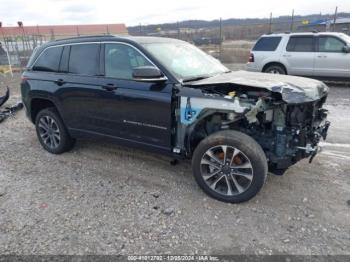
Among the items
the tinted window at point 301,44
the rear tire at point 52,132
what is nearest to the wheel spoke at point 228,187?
the rear tire at point 52,132

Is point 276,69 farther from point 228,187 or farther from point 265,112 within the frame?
point 228,187

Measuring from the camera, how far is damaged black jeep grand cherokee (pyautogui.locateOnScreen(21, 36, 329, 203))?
343cm

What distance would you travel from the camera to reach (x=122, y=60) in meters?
4.18

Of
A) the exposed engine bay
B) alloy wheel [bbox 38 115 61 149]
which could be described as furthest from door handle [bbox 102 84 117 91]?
alloy wheel [bbox 38 115 61 149]

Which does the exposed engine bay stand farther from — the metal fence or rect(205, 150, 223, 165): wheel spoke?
the metal fence

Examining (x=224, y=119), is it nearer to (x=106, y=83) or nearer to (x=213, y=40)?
(x=106, y=83)

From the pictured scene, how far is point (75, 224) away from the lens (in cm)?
330

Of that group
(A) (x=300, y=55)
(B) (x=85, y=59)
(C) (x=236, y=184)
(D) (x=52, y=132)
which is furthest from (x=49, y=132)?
(A) (x=300, y=55)

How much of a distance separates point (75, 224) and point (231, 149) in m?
1.90

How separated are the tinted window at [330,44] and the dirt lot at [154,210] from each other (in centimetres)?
640

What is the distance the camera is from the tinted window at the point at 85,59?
441 centimetres

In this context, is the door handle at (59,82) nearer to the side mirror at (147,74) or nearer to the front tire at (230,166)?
the side mirror at (147,74)

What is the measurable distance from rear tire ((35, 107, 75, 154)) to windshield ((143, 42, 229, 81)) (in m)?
2.11

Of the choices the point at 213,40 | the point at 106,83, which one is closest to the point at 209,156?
the point at 106,83
